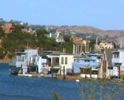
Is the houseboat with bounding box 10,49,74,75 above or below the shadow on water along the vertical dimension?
below

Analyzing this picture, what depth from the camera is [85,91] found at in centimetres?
1184

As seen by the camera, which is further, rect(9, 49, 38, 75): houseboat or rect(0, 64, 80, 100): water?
rect(9, 49, 38, 75): houseboat

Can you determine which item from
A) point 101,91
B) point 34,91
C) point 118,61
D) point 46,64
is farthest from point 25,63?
point 101,91

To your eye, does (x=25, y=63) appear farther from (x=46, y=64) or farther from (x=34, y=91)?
(x=34, y=91)

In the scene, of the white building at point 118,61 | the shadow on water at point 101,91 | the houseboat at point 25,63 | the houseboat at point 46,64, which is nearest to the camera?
the shadow on water at point 101,91

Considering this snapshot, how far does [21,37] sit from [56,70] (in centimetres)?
7418

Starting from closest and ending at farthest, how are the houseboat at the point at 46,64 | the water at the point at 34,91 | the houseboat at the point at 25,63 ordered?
the water at the point at 34,91
the houseboat at the point at 46,64
the houseboat at the point at 25,63

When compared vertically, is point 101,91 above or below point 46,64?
above

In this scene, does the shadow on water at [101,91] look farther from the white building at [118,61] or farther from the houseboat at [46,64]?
the houseboat at [46,64]

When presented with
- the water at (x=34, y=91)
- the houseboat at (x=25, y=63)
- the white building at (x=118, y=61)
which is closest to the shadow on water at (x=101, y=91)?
the water at (x=34, y=91)

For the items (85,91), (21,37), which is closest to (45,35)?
(21,37)

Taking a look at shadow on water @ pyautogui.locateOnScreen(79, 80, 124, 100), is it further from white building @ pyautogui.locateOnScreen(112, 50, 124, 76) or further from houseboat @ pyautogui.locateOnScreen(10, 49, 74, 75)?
houseboat @ pyautogui.locateOnScreen(10, 49, 74, 75)

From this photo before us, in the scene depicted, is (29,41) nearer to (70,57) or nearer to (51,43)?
(51,43)

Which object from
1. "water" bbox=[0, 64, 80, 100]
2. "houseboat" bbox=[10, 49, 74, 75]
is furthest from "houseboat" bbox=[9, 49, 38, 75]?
"water" bbox=[0, 64, 80, 100]
